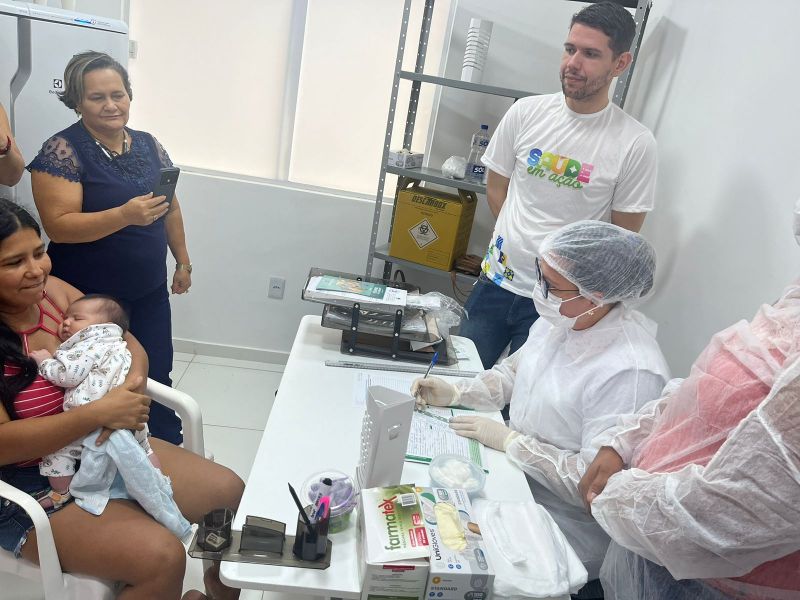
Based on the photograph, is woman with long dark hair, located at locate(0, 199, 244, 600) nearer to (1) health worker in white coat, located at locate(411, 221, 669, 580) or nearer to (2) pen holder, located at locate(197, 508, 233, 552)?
(2) pen holder, located at locate(197, 508, 233, 552)

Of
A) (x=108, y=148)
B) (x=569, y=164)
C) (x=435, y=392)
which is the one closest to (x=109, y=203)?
(x=108, y=148)

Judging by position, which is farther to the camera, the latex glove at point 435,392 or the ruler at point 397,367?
the ruler at point 397,367

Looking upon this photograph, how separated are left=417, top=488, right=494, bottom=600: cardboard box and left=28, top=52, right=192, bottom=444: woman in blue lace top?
4.41 feet

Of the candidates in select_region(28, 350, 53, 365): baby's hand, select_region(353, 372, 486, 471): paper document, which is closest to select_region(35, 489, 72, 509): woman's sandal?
select_region(28, 350, 53, 365): baby's hand

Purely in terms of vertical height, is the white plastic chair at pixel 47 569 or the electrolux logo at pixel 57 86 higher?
the electrolux logo at pixel 57 86

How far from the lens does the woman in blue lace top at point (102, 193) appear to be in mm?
1686

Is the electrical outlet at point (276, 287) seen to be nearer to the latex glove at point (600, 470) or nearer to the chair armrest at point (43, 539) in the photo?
the chair armrest at point (43, 539)

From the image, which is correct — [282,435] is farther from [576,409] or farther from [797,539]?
[797,539]

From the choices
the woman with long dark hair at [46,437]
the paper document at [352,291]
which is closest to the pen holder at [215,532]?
the woman with long dark hair at [46,437]

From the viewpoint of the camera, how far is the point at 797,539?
32.1 inches

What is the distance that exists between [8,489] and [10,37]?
4.94 ft

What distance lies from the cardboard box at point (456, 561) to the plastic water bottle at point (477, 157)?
1874 mm

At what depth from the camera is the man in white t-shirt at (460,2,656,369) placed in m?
1.87

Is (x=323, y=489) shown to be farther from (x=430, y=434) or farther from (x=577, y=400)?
(x=577, y=400)
